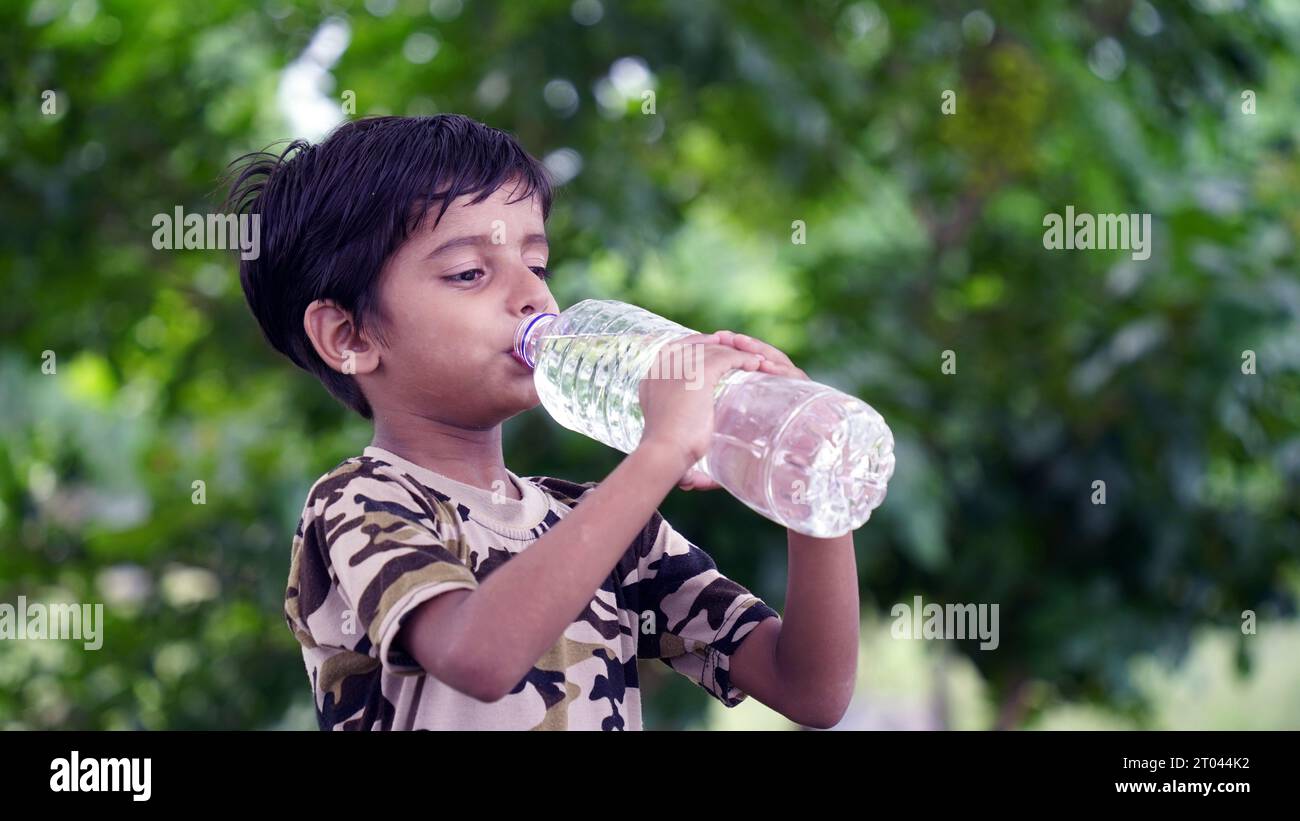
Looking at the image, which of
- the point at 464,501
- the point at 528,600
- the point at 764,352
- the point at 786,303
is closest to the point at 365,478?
the point at 464,501

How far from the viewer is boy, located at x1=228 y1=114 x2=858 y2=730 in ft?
3.19

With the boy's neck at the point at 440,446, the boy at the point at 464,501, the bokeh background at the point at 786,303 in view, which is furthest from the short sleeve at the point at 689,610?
the bokeh background at the point at 786,303

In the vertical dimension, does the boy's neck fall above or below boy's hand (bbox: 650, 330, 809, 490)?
below

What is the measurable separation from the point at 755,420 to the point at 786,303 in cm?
199

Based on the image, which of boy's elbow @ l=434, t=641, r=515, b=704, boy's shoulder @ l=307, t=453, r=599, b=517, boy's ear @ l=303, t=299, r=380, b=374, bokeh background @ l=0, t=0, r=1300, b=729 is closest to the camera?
boy's elbow @ l=434, t=641, r=515, b=704

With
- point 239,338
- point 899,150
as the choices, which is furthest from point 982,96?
point 239,338

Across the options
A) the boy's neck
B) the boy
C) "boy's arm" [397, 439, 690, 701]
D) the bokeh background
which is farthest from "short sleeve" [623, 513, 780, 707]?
the bokeh background

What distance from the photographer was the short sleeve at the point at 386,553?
3.17 feet

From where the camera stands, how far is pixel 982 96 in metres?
3.08

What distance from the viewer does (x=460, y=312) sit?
1129mm

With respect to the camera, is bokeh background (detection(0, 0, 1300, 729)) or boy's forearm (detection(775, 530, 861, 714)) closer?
boy's forearm (detection(775, 530, 861, 714))

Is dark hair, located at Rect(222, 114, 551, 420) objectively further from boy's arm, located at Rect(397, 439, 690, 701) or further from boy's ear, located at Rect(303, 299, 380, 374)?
boy's arm, located at Rect(397, 439, 690, 701)
